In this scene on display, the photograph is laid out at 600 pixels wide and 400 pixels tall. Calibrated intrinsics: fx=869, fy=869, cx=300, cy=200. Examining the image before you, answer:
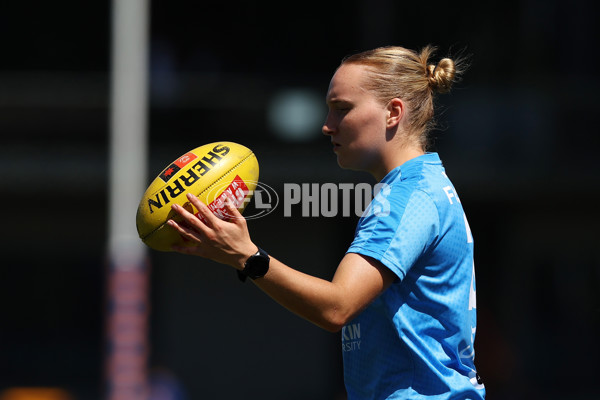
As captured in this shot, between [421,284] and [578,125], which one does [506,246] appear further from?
[421,284]

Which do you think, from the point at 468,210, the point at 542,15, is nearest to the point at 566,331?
the point at 468,210

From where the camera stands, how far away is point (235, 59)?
14.2 m

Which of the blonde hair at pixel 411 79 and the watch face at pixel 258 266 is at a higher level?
the blonde hair at pixel 411 79

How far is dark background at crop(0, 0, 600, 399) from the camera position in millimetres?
12273

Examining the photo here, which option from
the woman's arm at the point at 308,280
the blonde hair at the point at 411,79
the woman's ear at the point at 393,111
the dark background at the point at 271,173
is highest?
the blonde hair at the point at 411,79

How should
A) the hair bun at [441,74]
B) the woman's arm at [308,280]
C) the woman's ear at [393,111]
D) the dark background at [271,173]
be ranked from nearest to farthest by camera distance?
the woman's arm at [308,280] → the woman's ear at [393,111] → the hair bun at [441,74] → the dark background at [271,173]

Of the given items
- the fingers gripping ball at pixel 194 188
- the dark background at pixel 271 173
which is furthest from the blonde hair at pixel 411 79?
the dark background at pixel 271 173

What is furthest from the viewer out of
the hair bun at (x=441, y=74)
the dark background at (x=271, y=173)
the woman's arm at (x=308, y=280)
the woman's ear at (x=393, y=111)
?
the dark background at (x=271, y=173)

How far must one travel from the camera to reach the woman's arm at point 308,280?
7.08 feet

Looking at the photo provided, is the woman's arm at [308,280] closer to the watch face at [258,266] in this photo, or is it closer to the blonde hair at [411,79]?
the watch face at [258,266]

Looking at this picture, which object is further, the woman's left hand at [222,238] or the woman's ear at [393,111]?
the woman's ear at [393,111]

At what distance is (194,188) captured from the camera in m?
2.64

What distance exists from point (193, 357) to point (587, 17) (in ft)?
27.3

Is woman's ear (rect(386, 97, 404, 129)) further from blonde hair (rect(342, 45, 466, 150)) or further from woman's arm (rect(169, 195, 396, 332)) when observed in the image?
woman's arm (rect(169, 195, 396, 332))
